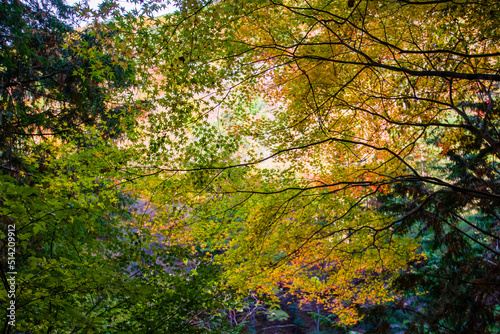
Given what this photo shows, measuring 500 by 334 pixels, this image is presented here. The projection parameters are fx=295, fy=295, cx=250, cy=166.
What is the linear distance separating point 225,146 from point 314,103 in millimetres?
1372

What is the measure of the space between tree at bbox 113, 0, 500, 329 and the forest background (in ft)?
0.13

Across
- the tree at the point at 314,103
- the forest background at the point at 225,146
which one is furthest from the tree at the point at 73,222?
the tree at the point at 314,103

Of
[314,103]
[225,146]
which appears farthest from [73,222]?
[314,103]

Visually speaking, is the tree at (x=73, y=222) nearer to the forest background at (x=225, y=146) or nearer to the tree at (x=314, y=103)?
the forest background at (x=225, y=146)

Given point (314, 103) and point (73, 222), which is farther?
point (314, 103)

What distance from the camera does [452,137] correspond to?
509 centimetres

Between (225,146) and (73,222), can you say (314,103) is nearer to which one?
(225,146)

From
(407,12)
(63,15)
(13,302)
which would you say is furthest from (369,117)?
(63,15)

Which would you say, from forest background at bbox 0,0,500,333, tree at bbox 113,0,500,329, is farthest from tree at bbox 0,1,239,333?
tree at bbox 113,0,500,329

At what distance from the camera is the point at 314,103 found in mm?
4070

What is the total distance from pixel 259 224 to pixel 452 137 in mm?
3885

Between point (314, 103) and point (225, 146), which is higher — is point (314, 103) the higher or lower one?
the higher one

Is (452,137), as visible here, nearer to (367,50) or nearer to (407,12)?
(367,50)

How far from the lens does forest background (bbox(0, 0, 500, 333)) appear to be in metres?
2.60
